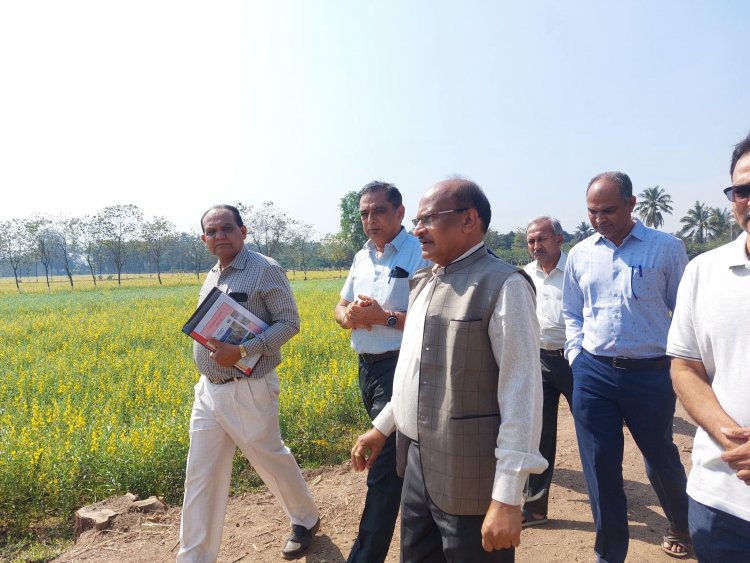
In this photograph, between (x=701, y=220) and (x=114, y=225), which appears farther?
(x=701, y=220)

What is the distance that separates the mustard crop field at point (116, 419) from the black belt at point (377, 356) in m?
2.03

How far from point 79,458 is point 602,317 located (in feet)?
13.4

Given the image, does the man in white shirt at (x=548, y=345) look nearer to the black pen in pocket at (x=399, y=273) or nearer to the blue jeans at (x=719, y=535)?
the black pen in pocket at (x=399, y=273)

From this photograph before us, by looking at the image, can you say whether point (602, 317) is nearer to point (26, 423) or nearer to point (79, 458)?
point (79, 458)

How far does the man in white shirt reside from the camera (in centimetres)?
367

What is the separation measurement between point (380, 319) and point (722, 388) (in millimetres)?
1732

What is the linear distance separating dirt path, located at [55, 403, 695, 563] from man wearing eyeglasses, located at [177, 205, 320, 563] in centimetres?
29

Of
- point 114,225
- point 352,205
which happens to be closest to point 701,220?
point 352,205

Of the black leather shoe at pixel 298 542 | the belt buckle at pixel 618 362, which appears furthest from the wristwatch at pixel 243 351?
the belt buckle at pixel 618 362

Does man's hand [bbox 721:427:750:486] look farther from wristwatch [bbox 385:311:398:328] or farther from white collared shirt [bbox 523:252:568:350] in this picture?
white collared shirt [bbox 523:252:568:350]

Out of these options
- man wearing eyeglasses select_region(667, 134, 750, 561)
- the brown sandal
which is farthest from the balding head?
the brown sandal

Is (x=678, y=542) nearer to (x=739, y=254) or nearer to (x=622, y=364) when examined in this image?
(x=622, y=364)

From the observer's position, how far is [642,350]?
2834 mm

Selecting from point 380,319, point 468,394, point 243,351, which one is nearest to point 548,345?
point 380,319
